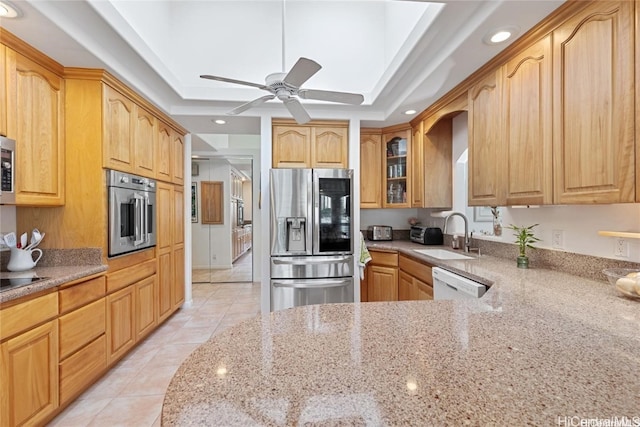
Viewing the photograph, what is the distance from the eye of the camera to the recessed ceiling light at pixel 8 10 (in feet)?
4.92

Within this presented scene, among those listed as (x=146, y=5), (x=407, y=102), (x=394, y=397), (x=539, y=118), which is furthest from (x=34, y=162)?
(x=539, y=118)

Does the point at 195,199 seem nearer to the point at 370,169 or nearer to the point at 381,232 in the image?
the point at 370,169

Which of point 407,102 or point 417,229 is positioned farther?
point 417,229

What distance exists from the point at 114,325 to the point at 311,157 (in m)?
2.35

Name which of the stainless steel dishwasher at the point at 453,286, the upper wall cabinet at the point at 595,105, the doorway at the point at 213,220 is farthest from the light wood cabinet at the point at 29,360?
the doorway at the point at 213,220

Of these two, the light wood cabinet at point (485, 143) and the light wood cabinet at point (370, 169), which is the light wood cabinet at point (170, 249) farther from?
the light wood cabinet at point (485, 143)

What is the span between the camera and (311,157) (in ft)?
11.0

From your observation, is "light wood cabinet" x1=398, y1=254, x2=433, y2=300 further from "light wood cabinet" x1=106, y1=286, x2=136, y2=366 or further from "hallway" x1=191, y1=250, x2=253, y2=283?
"hallway" x1=191, y1=250, x2=253, y2=283

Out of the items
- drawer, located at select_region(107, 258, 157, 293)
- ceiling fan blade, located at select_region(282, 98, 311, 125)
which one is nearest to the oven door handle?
drawer, located at select_region(107, 258, 157, 293)

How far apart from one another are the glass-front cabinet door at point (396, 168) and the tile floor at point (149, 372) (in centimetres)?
223

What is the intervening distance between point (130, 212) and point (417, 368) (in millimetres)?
2633

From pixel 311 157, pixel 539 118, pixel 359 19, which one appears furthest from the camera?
pixel 311 157

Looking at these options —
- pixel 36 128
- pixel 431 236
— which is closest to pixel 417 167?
pixel 431 236

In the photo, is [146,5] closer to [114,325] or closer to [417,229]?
[114,325]
